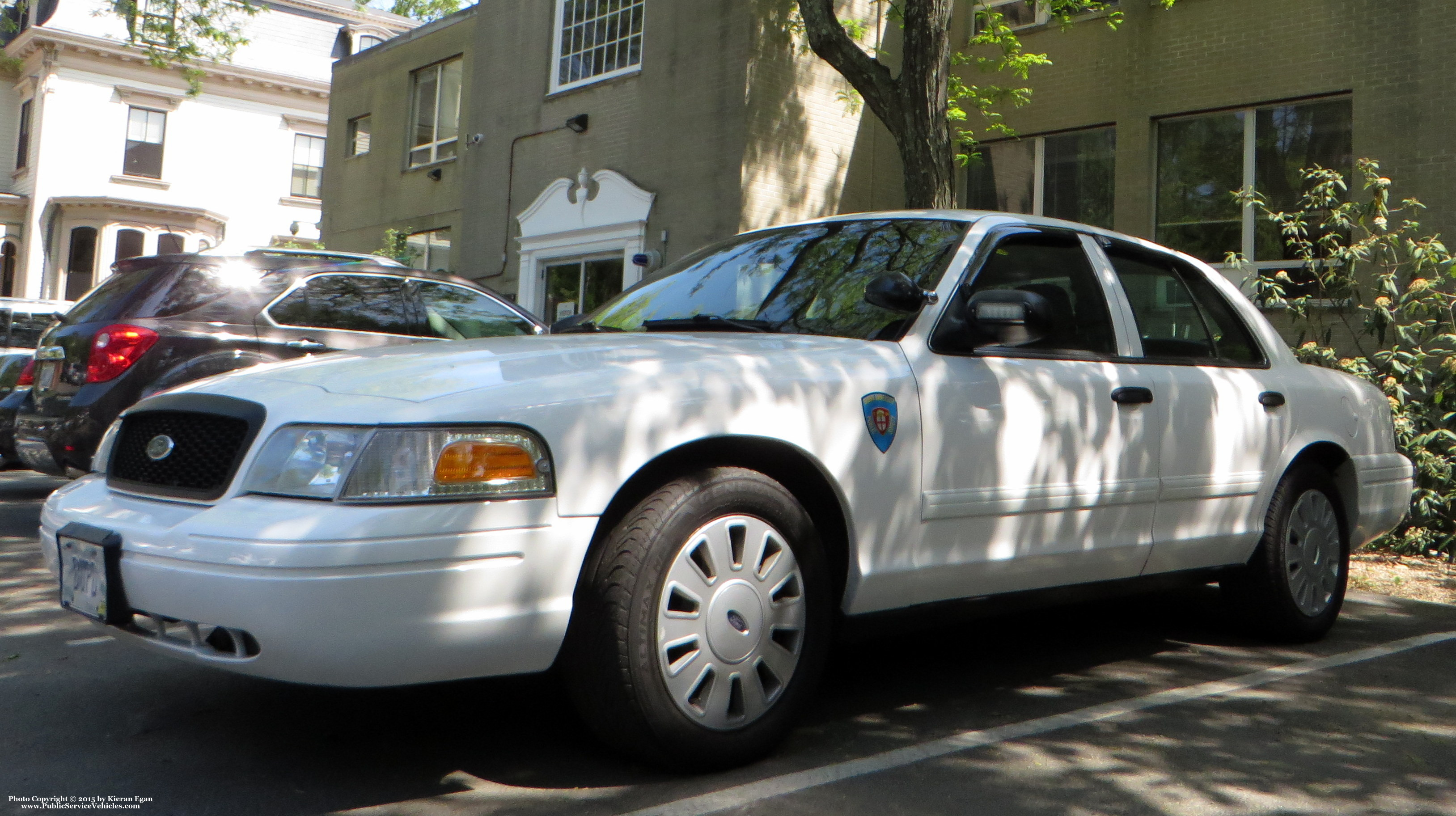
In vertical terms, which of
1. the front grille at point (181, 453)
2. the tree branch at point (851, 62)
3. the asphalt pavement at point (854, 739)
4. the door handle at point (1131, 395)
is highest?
the tree branch at point (851, 62)

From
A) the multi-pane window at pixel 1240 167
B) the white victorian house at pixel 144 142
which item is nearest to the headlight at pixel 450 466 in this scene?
the multi-pane window at pixel 1240 167

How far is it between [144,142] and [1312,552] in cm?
3669

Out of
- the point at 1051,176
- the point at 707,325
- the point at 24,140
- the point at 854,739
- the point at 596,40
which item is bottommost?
the point at 854,739

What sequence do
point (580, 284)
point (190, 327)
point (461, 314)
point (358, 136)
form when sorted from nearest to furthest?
1. point (190, 327)
2. point (461, 314)
3. point (580, 284)
4. point (358, 136)

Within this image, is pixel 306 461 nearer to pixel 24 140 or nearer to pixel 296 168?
pixel 296 168

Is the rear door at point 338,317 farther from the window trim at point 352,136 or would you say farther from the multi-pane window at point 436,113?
the window trim at point 352,136

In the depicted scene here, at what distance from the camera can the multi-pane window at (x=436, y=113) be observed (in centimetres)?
1991

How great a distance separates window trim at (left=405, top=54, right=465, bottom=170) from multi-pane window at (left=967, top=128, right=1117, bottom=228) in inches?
339

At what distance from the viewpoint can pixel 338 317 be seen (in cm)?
749

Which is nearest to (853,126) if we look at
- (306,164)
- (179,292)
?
(179,292)

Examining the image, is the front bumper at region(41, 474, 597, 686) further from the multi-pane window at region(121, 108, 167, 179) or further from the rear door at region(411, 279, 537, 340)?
the multi-pane window at region(121, 108, 167, 179)

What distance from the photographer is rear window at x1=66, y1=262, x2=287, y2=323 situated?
22.7ft

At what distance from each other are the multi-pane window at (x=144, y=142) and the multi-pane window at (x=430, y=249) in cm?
1910

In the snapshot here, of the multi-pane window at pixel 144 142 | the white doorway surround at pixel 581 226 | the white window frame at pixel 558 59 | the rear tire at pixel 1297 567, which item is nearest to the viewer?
the rear tire at pixel 1297 567
